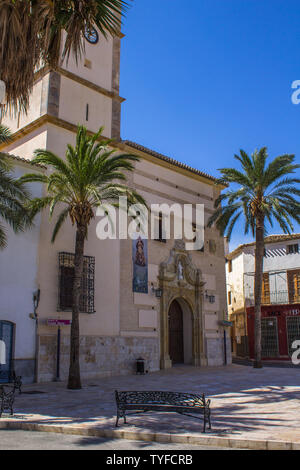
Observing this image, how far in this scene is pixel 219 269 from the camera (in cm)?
2697

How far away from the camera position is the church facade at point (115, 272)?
18000 millimetres

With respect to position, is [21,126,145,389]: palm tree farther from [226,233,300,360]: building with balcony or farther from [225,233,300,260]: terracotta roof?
[226,233,300,360]: building with balcony

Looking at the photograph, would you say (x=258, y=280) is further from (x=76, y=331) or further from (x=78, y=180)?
(x=78, y=180)

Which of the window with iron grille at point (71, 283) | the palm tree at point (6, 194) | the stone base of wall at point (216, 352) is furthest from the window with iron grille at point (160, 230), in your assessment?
the palm tree at point (6, 194)

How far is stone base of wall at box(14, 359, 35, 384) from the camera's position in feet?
53.4

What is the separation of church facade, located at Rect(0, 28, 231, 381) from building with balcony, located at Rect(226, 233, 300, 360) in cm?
749

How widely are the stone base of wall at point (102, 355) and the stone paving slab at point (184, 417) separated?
0.99m

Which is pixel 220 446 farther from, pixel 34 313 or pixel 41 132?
pixel 41 132

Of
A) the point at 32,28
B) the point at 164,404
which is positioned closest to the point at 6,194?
the point at 32,28

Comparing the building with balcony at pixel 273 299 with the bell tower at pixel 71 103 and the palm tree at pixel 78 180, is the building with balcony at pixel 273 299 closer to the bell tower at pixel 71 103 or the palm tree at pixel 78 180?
the bell tower at pixel 71 103

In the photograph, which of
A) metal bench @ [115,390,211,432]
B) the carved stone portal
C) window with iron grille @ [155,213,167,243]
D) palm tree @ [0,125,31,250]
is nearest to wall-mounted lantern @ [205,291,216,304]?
the carved stone portal

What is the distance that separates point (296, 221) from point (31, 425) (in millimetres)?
18050

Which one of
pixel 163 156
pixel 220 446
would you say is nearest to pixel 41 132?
pixel 163 156

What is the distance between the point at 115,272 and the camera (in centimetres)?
2070
